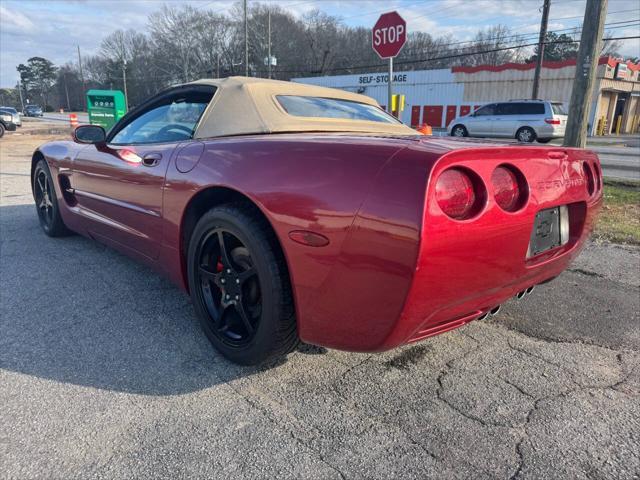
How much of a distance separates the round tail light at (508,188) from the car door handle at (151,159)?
6.04 feet

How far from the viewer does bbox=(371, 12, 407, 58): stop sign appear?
6.18 metres

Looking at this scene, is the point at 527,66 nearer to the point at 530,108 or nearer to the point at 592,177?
the point at 530,108

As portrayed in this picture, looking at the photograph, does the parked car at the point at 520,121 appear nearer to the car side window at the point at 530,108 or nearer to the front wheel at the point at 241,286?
the car side window at the point at 530,108

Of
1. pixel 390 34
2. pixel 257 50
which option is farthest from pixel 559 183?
pixel 257 50

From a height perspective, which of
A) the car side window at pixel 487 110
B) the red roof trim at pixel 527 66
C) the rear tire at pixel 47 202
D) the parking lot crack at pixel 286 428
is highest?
the red roof trim at pixel 527 66

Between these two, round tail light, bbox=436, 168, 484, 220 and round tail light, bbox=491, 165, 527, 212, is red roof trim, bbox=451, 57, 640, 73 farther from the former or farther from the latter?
round tail light, bbox=436, 168, 484, 220

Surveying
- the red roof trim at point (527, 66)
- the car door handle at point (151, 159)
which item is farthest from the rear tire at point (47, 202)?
the red roof trim at point (527, 66)

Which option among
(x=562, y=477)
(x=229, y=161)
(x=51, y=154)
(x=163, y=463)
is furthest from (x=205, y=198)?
(x=51, y=154)

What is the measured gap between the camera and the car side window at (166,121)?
2.90 m

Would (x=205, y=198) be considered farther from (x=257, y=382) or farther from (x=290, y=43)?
(x=290, y=43)

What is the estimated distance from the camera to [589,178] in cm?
239

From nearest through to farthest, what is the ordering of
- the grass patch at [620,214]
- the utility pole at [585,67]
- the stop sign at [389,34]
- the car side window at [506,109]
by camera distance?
the grass patch at [620,214], the utility pole at [585,67], the stop sign at [389,34], the car side window at [506,109]

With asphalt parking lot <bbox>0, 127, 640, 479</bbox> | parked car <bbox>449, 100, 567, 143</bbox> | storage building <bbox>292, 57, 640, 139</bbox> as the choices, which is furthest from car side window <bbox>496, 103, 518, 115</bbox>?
asphalt parking lot <bbox>0, 127, 640, 479</bbox>

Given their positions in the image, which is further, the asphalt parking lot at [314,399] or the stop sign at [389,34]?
the stop sign at [389,34]
